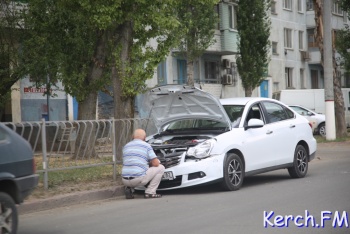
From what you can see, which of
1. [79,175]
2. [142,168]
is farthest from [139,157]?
[79,175]

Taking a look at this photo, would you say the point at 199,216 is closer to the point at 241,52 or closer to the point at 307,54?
the point at 241,52

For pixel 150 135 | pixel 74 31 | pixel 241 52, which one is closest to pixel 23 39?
pixel 74 31

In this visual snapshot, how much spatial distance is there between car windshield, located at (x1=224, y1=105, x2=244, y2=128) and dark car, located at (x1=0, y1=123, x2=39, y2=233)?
5580 mm

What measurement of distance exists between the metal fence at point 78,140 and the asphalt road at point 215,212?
1227 millimetres

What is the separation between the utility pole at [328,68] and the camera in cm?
2555

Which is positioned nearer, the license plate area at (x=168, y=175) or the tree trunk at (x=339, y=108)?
the license plate area at (x=168, y=175)

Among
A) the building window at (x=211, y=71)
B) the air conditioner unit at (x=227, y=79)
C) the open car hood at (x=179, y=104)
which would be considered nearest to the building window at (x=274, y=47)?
the air conditioner unit at (x=227, y=79)

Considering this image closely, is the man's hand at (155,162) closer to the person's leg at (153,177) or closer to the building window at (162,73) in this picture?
the person's leg at (153,177)

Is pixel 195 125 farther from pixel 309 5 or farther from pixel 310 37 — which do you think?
pixel 309 5

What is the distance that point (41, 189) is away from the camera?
12094 mm

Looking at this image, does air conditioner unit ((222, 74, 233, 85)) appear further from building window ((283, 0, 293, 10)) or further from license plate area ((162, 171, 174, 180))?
license plate area ((162, 171, 174, 180))

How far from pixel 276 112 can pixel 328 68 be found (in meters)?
12.3

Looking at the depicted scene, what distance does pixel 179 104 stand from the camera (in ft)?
46.0

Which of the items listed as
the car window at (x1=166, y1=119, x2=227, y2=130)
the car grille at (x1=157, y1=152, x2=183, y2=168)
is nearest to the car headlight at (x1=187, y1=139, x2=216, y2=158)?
the car grille at (x1=157, y1=152, x2=183, y2=168)
